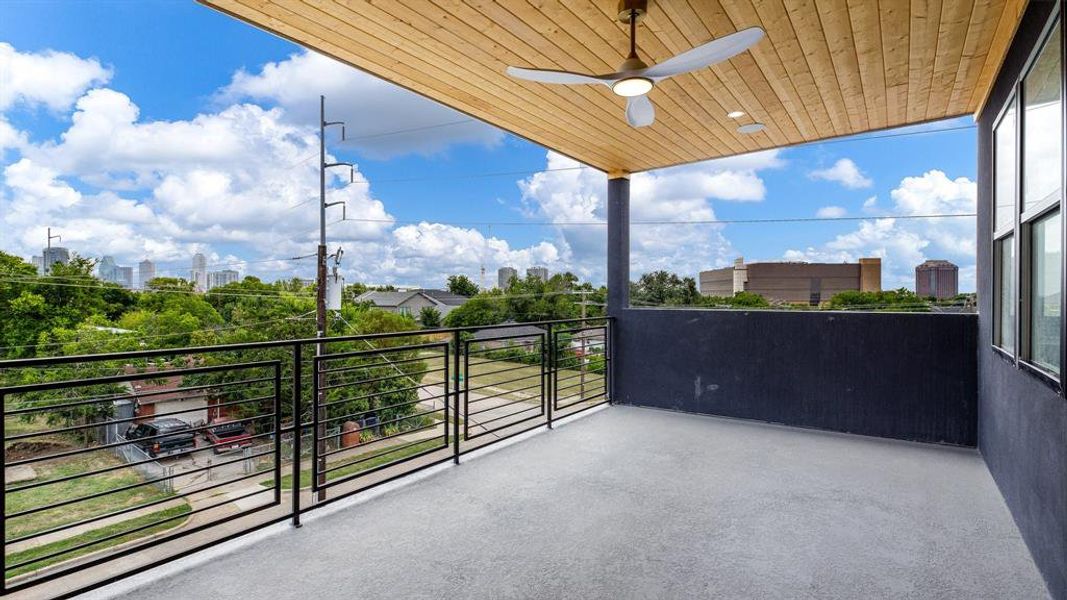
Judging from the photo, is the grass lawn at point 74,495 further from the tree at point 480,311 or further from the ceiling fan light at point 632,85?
the ceiling fan light at point 632,85

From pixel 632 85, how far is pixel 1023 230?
72.5 inches

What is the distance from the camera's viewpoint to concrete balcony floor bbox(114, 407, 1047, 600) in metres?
1.95

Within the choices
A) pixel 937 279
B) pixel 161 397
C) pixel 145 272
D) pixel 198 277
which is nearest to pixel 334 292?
pixel 161 397

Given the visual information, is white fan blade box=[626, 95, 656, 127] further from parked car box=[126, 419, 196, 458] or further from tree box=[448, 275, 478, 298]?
tree box=[448, 275, 478, 298]

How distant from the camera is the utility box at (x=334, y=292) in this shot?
30.2 ft

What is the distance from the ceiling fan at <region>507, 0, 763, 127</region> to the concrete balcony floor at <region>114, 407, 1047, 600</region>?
2.09 metres

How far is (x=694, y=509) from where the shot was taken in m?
2.63

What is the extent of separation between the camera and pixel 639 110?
2.83 m

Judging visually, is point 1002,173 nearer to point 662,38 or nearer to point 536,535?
point 662,38

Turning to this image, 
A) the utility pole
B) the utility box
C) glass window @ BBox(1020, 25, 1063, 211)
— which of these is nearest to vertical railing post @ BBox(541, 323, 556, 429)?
glass window @ BBox(1020, 25, 1063, 211)

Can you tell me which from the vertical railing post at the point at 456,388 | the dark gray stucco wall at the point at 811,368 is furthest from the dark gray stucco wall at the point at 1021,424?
the vertical railing post at the point at 456,388

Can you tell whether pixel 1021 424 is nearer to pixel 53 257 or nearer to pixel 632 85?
pixel 632 85

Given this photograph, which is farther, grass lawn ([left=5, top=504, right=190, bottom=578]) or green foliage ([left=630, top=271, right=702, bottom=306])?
green foliage ([left=630, top=271, right=702, bottom=306])

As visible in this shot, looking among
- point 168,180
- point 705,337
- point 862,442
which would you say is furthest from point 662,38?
point 168,180
